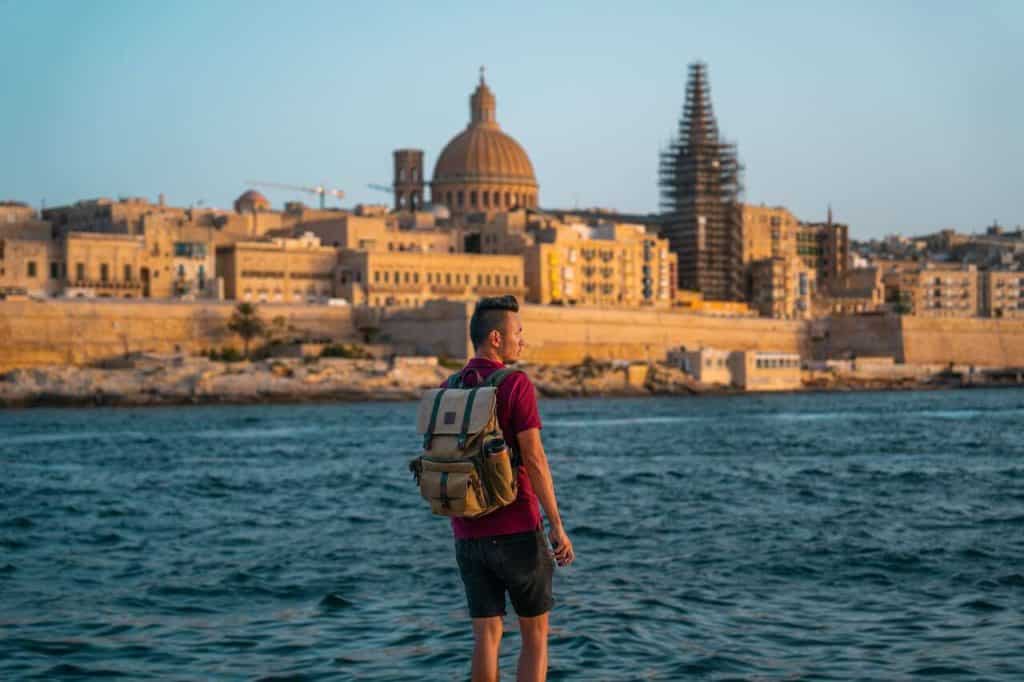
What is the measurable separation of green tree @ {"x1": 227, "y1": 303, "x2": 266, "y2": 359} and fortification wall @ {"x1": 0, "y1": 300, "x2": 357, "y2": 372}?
53cm

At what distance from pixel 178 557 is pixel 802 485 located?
8741mm

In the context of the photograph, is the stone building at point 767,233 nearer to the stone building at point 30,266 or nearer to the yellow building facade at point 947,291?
the yellow building facade at point 947,291

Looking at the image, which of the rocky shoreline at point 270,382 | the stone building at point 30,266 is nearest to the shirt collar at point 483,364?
the rocky shoreline at point 270,382

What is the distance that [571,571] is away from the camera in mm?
11820

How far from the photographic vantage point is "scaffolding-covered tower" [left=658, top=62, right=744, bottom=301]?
9138 centimetres

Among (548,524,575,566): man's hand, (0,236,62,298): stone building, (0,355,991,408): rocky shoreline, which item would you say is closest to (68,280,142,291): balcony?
(0,236,62,298): stone building

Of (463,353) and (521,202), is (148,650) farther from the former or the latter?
(521,202)

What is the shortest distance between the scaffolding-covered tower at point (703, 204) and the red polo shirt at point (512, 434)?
84663mm

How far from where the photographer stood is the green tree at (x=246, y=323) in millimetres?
63000

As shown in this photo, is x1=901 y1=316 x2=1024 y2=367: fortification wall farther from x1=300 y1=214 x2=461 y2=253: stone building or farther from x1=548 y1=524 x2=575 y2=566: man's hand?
x1=548 y1=524 x2=575 y2=566: man's hand

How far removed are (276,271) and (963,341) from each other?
35.4m

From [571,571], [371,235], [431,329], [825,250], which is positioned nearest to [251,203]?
[371,235]

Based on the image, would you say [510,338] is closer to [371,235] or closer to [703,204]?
[371,235]

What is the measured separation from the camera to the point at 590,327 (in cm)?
7206
